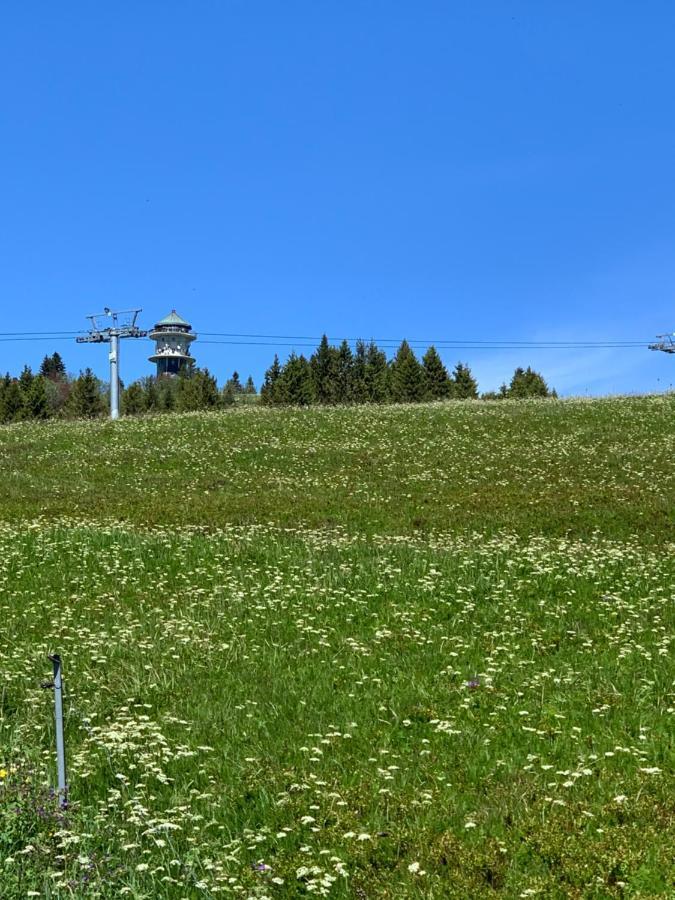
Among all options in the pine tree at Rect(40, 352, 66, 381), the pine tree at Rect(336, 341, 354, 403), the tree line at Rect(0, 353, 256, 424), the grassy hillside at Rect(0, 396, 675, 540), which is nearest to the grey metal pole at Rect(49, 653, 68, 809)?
the grassy hillside at Rect(0, 396, 675, 540)

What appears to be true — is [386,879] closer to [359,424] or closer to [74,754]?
[74,754]

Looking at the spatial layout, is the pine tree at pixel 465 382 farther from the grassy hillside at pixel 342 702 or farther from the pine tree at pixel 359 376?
the grassy hillside at pixel 342 702

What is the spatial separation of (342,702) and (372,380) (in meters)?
96.6

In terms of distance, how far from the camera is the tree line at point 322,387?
97.0 metres

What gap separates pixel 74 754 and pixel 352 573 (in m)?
9.06

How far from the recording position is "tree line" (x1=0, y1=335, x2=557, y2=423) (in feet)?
318

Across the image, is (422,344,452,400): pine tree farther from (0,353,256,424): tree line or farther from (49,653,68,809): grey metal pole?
(49,653,68,809): grey metal pole

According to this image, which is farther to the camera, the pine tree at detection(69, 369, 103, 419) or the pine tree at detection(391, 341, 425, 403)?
the pine tree at detection(69, 369, 103, 419)

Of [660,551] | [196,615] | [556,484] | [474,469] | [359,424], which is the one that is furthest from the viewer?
[359,424]

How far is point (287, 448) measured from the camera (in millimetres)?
41344

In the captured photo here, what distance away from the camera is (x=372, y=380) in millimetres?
105750

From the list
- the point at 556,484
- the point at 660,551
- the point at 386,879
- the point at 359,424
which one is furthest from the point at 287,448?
the point at 386,879

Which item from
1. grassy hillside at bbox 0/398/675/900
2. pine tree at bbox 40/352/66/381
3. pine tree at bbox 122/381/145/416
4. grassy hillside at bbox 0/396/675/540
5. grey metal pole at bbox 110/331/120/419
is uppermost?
pine tree at bbox 40/352/66/381

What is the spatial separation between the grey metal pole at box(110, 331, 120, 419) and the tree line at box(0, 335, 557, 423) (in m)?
22.4
